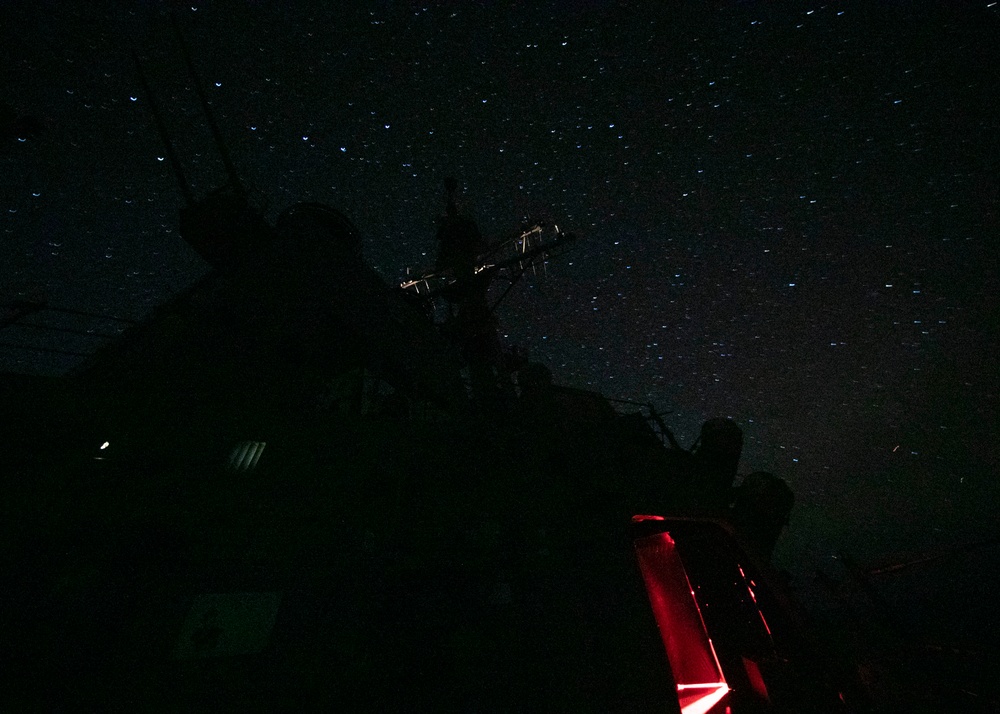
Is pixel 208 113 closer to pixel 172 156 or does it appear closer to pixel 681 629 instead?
pixel 172 156

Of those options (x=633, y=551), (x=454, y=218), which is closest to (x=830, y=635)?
(x=633, y=551)

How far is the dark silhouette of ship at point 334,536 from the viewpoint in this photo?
5.19 metres

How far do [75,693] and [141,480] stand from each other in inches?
98.8

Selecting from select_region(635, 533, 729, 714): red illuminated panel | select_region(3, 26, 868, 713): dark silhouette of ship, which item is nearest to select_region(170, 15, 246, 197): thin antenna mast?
select_region(3, 26, 868, 713): dark silhouette of ship

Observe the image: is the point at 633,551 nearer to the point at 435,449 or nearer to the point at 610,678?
the point at 610,678

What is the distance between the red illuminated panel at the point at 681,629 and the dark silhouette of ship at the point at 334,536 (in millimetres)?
56

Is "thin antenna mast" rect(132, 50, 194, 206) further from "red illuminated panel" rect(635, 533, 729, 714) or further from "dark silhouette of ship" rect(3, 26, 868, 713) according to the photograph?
"red illuminated panel" rect(635, 533, 729, 714)

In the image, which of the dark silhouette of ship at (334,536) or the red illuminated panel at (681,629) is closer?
the dark silhouette of ship at (334,536)

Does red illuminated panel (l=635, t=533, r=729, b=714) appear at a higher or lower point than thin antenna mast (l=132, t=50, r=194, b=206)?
lower

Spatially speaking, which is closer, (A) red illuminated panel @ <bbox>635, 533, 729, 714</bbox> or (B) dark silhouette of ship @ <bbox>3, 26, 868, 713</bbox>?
(B) dark silhouette of ship @ <bbox>3, 26, 868, 713</bbox>

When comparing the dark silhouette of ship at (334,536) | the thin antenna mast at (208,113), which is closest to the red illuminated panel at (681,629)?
the dark silhouette of ship at (334,536)

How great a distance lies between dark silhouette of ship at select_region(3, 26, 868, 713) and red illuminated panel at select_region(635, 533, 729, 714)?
56 mm

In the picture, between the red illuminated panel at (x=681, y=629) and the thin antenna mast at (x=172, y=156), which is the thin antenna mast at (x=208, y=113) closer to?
the thin antenna mast at (x=172, y=156)

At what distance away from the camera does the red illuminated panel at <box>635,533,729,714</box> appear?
8820mm
